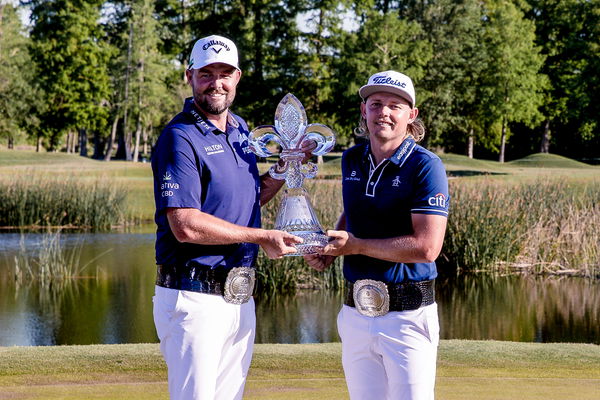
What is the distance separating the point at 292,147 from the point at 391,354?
1.01 meters

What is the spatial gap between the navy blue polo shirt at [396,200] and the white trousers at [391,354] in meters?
0.15

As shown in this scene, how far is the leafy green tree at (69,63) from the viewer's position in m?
48.8

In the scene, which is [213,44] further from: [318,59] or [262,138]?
[318,59]

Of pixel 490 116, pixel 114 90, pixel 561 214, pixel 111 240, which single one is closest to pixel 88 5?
pixel 114 90

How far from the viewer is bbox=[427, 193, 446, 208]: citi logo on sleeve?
301 cm

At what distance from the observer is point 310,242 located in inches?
128

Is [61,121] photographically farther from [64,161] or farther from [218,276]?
[218,276]

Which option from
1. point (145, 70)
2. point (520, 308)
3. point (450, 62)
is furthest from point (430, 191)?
point (145, 70)

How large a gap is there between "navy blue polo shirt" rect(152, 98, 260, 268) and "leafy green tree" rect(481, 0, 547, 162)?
4182 centimetres

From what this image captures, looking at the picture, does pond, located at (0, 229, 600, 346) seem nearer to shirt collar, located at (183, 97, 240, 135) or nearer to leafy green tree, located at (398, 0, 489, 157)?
shirt collar, located at (183, 97, 240, 135)

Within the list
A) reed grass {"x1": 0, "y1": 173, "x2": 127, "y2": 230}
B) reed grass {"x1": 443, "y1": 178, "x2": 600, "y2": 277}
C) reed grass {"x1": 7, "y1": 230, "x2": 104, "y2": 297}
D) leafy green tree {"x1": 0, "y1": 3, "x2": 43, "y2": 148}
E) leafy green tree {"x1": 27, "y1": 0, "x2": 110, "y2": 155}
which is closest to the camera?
reed grass {"x1": 7, "y1": 230, "x2": 104, "y2": 297}

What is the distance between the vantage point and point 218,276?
10.8 feet

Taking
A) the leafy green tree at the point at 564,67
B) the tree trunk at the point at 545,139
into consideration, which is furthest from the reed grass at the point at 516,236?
the tree trunk at the point at 545,139

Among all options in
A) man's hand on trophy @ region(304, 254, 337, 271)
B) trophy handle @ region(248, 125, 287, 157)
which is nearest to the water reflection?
man's hand on trophy @ region(304, 254, 337, 271)
